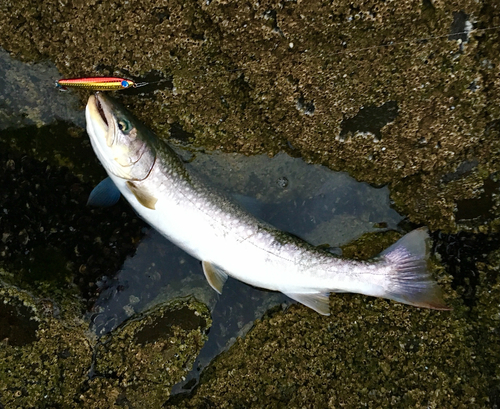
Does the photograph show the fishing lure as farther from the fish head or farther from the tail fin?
the tail fin

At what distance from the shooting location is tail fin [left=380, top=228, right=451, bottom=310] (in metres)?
2.77

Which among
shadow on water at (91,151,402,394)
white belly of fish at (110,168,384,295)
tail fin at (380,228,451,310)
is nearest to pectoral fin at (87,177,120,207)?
white belly of fish at (110,168,384,295)

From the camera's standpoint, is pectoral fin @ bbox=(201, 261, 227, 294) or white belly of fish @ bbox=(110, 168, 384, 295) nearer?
white belly of fish @ bbox=(110, 168, 384, 295)

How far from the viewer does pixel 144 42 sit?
2734 mm

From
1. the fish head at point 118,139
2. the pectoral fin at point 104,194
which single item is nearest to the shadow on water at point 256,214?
the pectoral fin at point 104,194

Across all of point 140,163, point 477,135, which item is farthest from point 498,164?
point 140,163

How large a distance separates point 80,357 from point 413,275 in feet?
9.13

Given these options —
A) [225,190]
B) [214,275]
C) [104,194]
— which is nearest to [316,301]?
[214,275]

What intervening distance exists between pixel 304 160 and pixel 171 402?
2350 millimetres

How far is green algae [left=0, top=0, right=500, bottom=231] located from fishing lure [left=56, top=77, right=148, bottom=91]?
100 mm

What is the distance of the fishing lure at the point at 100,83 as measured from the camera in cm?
275

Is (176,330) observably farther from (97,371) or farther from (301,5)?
(301,5)

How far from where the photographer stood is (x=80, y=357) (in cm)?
285

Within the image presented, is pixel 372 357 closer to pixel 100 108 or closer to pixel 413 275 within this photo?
pixel 413 275
